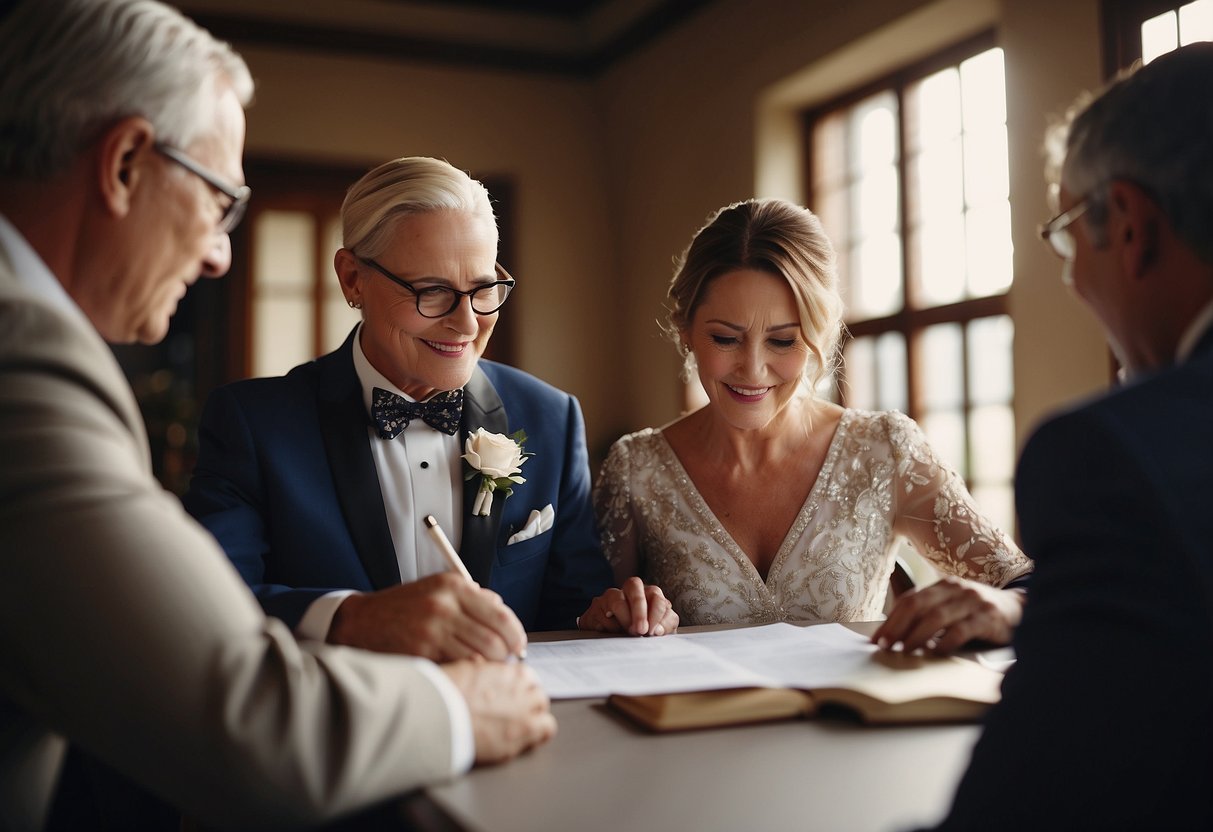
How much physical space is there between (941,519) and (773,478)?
1.36 ft

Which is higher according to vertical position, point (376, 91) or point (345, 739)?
point (376, 91)

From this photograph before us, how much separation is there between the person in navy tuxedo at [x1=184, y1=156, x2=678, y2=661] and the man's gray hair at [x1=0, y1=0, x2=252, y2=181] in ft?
3.10

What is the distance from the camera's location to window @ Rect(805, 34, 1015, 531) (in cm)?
494

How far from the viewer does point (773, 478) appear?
104 inches

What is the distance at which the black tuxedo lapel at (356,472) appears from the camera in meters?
2.03

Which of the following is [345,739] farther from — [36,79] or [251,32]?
[251,32]

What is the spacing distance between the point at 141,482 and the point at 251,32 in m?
6.45

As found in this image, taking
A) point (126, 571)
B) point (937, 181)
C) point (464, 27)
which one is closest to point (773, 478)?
point (126, 571)

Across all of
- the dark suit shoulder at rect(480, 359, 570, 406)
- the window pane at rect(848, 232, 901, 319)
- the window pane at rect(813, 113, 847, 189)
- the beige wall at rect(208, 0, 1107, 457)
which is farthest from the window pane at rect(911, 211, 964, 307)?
the dark suit shoulder at rect(480, 359, 570, 406)

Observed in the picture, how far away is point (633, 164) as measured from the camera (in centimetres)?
745

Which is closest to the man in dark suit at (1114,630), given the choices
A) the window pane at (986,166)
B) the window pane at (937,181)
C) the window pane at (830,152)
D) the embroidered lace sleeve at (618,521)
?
the embroidered lace sleeve at (618,521)

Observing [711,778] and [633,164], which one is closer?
[711,778]

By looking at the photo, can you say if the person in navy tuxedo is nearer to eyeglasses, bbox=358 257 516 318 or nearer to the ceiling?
eyeglasses, bbox=358 257 516 318

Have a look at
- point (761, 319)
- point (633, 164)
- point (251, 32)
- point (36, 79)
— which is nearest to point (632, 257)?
point (633, 164)
